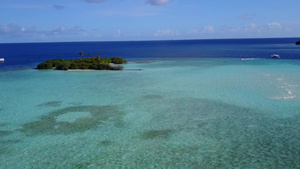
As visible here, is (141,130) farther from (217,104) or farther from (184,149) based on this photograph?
(217,104)

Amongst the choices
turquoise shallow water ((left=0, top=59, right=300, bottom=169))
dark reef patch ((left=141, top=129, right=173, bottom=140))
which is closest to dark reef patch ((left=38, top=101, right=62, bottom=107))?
turquoise shallow water ((left=0, top=59, right=300, bottom=169))

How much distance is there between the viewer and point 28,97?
32.5m

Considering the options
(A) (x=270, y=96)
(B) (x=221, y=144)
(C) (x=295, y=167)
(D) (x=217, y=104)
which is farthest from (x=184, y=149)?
(A) (x=270, y=96)

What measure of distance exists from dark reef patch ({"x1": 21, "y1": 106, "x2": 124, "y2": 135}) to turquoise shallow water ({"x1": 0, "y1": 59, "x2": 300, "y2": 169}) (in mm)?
81

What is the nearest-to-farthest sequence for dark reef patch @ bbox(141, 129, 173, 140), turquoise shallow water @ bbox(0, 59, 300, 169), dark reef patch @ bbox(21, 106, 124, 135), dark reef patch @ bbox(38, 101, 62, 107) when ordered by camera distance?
turquoise shallow water @ bbox(0, 59, 300, 169)
dark reef patch @ bbox(141, 129, 173, 140)
dark reef patch @ bbox(21, 106, 124, 135)
dark reef patch @ bbox(38, 101, 62, 107)

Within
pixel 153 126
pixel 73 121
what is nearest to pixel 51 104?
pixel 73 121

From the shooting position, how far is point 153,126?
21.3 metres

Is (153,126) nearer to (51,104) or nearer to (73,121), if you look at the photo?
(73,121)

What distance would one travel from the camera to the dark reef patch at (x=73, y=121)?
2086 centimetres

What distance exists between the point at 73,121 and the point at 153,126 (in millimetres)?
7086

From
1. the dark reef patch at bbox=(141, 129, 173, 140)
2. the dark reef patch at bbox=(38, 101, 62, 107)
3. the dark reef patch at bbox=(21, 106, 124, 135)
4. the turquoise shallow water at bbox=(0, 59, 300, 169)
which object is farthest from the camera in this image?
the dark reef patch at bbox=(38, 101, 62, 107)

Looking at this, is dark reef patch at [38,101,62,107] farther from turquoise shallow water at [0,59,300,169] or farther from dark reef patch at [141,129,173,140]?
dark reef patch at [141,129,173,140]

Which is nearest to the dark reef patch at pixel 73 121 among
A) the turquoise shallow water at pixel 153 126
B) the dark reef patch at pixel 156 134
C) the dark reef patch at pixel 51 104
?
the turquoise shallow water at pixel 153 126

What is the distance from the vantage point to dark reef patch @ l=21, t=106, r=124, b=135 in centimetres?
2086
